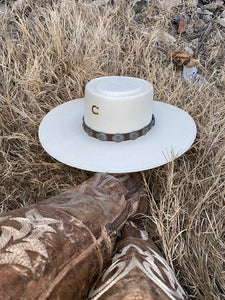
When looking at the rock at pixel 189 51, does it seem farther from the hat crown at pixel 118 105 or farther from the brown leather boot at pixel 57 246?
the brown leather boot at pixel 57 246

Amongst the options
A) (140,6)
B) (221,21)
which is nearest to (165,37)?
(140,6)

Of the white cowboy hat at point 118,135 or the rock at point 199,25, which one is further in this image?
the rock at point 199,25

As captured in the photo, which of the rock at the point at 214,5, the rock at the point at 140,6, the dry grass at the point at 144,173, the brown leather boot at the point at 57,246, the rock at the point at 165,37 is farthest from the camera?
the rock at the point at 214,5

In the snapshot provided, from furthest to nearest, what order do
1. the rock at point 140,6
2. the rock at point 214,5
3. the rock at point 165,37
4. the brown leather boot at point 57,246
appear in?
the rock at point 214,5 < the rock at point 140,6 < the rock at point 165,37 < the brown leather boot at point 57,246

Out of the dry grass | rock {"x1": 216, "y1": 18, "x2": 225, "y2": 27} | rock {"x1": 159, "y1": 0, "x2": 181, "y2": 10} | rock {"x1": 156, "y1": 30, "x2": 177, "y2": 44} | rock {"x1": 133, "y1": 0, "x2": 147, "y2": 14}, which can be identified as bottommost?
the dry grass

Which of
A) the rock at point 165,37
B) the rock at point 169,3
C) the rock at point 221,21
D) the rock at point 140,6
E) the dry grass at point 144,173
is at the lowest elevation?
the dry grass at point 144,173

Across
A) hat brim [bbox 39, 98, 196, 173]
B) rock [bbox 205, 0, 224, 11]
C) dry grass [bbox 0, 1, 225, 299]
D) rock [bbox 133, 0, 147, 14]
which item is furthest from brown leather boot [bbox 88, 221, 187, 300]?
rock [bbox 205, 0, 224, 11]

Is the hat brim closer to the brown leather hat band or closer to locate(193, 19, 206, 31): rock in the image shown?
the brown leather hat band

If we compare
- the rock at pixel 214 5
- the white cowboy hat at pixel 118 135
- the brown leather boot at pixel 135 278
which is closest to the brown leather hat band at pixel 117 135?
the white cowboy hat at pixel 118 135

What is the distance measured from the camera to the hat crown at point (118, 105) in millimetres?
1146

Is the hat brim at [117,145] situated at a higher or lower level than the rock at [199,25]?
lower

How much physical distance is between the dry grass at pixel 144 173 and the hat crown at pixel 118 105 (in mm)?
210

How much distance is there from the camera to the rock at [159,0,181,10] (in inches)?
102

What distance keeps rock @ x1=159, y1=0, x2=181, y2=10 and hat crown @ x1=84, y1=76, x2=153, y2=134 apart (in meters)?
1.60
